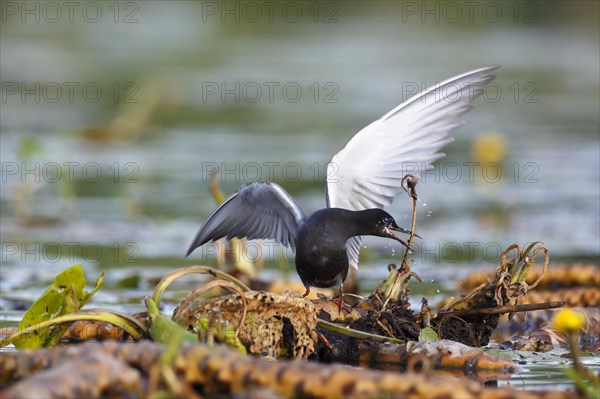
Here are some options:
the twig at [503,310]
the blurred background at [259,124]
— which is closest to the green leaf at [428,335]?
the twig at [503,310]

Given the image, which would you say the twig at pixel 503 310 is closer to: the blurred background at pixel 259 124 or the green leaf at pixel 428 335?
the green leaf at pixel 428 335

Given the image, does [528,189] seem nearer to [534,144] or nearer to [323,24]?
[534,144]

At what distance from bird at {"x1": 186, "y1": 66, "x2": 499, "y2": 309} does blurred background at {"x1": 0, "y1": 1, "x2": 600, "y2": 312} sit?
0.98 m

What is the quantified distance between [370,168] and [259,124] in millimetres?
→ 10017

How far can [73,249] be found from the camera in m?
8.28

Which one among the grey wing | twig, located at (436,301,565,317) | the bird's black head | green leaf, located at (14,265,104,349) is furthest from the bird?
green leaf, located at (14,265,104,349)

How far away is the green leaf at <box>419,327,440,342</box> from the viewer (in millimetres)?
4441

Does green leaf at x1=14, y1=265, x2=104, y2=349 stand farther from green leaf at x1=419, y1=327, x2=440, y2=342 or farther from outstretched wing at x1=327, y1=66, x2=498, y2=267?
outstretched wing at x1=327, y1=66, x2=498, y2=267

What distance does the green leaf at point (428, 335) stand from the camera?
175 inches

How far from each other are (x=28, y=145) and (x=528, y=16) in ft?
73.4

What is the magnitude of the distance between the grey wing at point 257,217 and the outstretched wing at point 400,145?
249 millimetres

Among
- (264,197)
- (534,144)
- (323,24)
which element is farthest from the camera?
(323,24)

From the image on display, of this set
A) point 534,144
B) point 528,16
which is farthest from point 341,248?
point 528,16

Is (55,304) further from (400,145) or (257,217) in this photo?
(400,145)
